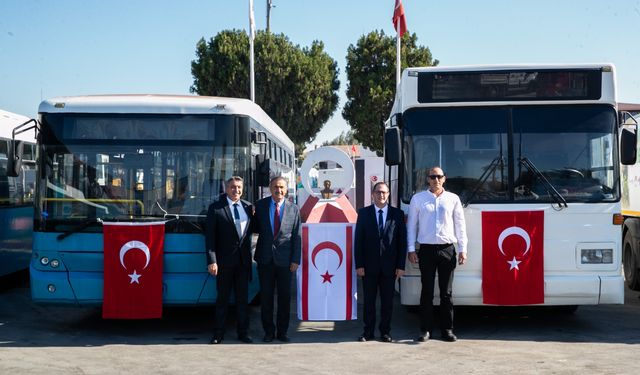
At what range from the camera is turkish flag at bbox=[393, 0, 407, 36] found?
951 inches

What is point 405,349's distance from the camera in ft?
26.8

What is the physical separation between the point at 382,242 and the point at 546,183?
6.42 feet

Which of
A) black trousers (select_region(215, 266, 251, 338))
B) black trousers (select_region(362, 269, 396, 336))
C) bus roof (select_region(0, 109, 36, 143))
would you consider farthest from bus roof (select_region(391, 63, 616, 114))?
bus roof (select_region(0, 109, 36, 143))

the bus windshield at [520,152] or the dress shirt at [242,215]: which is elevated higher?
the bus windshield at [520,152]

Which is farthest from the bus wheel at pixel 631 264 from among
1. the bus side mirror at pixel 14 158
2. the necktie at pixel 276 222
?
the bus side mirror at pixel 14 158

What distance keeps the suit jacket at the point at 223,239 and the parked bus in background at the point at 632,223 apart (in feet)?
23.1

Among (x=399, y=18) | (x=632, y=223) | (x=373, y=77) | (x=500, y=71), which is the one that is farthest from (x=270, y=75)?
(x=500, y=71)

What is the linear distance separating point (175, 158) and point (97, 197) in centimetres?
97

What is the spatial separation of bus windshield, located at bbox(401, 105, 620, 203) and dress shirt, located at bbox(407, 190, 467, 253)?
30 cm

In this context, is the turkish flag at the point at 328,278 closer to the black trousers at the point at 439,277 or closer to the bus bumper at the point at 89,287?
the black trousers at the point at 439,277

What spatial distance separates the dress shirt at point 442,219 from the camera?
8.39m

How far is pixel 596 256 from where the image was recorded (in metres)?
8.55

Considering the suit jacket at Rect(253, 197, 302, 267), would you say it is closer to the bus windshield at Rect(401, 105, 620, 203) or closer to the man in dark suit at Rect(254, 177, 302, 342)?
the man in dark suit at Rect(254, 177, 302, 342)

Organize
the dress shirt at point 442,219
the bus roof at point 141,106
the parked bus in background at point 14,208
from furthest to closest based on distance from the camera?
the parked bus in background at point 14,208 < the bus roof at point 141,106 < the dress shirt at point 442,219
